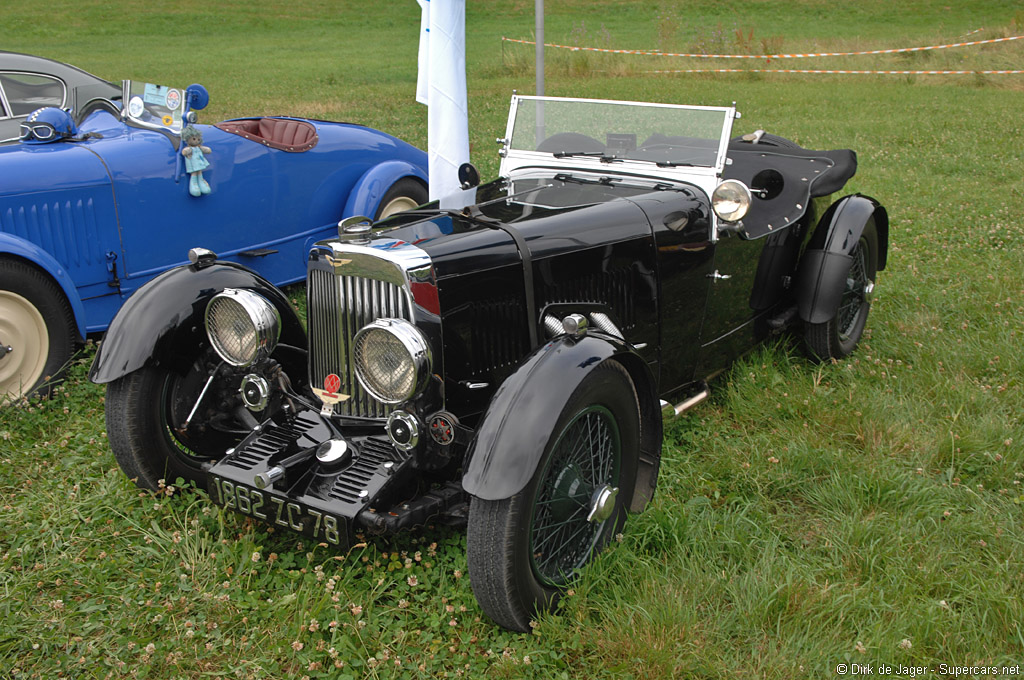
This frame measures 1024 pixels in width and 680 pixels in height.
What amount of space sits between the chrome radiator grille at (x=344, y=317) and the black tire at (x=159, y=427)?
565 millimetres

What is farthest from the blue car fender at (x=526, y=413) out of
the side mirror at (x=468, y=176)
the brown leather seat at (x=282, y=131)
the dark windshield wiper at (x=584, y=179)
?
the brown leather seat at (x=282, y=131)

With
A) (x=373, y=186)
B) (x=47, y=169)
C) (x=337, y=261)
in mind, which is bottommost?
(x=373, y=186)

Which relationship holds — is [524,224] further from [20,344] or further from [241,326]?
[20,344]

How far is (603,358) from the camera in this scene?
2689 mm

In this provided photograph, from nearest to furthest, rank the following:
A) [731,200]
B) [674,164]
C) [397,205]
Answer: [731,200] → [674,164] → [397,205]

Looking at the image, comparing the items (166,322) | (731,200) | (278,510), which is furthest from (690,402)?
(166,322)

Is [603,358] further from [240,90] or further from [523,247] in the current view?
[240,90]

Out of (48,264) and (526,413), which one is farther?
(48,264)

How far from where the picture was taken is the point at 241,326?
3.11 meters

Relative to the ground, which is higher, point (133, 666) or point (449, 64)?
point (449, 64)

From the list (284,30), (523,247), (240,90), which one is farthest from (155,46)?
(523,247)

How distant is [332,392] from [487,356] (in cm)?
62

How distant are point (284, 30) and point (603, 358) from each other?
34130 mm

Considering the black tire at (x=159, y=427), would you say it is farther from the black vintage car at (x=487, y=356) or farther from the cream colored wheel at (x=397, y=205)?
the cream colored wheel at (x=397, y=205)
